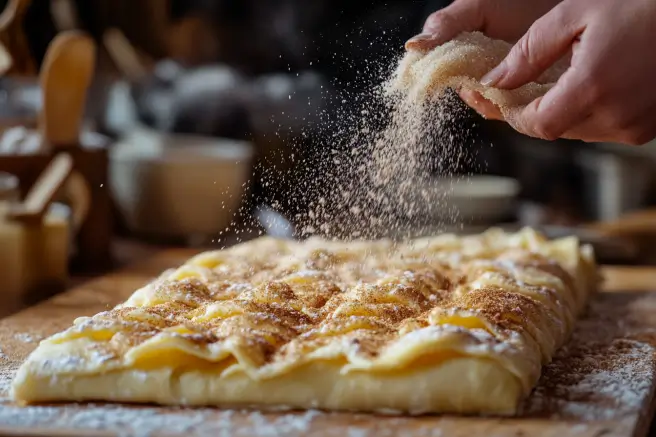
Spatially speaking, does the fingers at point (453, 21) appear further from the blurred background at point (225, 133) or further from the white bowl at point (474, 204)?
the white bowl at point (474, 204)

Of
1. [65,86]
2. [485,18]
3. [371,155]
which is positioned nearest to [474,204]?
[485,18]

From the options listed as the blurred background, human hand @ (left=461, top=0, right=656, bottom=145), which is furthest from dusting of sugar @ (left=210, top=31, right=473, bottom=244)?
human hand @ (left=461, top=0, right=656, bottom=145)

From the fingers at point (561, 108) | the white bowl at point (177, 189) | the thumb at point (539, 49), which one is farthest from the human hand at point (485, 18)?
the white bowl at point (177, 189)

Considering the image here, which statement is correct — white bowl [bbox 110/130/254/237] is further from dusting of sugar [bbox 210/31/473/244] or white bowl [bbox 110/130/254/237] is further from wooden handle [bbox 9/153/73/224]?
dusting of sugar [bbox 210/31/473/244]

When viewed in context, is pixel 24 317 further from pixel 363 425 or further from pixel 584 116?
pixel 584 116

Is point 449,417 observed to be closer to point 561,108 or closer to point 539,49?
point 561,108
